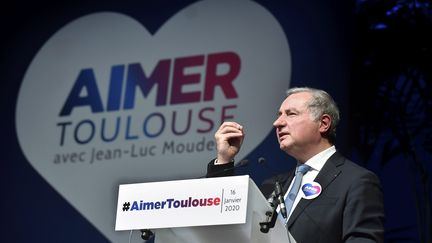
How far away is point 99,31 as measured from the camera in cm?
523

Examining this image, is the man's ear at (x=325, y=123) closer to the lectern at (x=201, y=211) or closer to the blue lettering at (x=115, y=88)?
the lectern at (x=201, y=211)

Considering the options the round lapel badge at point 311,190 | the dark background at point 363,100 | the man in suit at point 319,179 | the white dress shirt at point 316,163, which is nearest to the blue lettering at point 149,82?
the dark background at point 363,100

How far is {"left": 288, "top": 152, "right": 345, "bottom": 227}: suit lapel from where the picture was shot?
274 centimetres

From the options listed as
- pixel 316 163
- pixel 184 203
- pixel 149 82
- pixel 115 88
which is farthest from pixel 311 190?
pixel 115 88

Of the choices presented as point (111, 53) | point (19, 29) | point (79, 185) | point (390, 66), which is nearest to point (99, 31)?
point (111, 53)

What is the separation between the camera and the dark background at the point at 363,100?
4.07 meters

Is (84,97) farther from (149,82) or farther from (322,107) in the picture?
(322,107)

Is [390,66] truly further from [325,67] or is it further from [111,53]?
[111,53]

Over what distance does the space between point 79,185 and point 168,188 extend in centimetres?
265

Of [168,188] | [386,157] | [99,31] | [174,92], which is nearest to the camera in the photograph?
[168,188]

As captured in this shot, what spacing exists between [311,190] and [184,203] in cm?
65

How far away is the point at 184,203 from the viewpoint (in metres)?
2.30

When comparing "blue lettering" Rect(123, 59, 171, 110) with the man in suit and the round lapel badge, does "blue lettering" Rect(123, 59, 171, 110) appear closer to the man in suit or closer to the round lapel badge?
the man in suit

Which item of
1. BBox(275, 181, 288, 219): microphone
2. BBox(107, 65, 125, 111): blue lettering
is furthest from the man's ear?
BBox(107, 65, 125, 111): blue lettering
